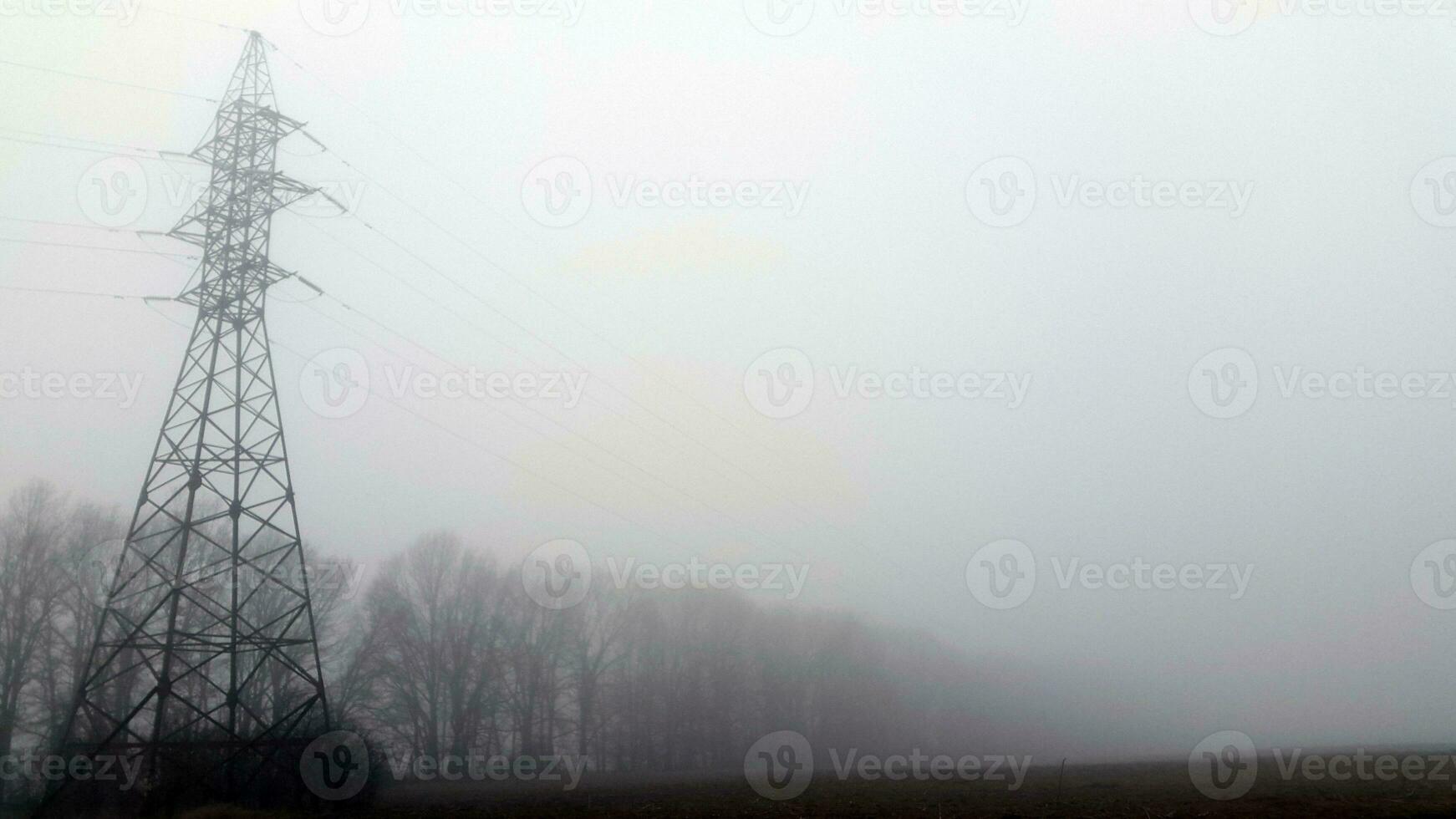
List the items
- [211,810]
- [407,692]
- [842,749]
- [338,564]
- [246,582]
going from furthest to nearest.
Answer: [842,749] < [407,692] < [338,564] < [246,582] < [211,810]

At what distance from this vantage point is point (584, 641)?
2130 inches

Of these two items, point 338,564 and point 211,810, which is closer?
point 211,810

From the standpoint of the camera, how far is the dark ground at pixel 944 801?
2233 centimetres

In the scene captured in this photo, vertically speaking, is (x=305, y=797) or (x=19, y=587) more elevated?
(x=19, y=587)

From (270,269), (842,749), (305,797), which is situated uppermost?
(270,269)

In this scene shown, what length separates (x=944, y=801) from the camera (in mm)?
26016

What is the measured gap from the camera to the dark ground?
22.3m

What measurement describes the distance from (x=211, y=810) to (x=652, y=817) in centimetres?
890

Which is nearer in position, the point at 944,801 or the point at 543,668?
the point at 944,801

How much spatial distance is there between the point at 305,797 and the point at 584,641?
3269cm

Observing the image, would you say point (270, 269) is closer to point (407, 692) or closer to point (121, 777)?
point (121, 777)

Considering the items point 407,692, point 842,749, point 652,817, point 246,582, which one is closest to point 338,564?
point 246,582

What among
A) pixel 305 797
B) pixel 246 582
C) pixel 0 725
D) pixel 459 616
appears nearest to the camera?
pixel 305 797

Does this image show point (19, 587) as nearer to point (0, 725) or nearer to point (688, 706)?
point (0, 725)
